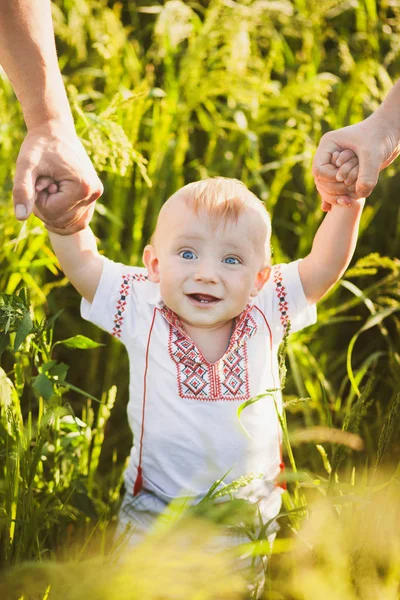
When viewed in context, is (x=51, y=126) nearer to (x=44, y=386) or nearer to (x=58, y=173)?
(x=58, y=173)

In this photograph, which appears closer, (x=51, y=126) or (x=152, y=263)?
(x=51, y=126)

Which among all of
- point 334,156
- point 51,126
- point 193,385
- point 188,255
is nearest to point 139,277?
point 188,255

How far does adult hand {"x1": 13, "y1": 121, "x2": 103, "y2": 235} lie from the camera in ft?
4.41

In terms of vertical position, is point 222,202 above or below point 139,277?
above

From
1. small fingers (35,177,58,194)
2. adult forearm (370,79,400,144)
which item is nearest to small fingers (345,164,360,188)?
adult forearm (370,79,400,144)

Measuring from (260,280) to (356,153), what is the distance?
13.5 inches

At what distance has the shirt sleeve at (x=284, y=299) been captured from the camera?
5.35 ft

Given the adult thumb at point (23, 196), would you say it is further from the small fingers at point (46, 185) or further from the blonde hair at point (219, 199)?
the blonde hair at point (219, 199)

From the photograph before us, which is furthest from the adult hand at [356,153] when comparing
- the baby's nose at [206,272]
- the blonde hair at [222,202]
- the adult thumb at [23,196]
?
the adult thumb at [23,196]

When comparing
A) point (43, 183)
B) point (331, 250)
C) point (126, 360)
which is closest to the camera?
point (43, 183)

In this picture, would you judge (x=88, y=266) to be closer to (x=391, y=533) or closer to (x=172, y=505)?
(x=172, y=505)

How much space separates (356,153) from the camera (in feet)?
4.82

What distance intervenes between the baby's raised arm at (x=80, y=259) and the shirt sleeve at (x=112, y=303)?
17mm

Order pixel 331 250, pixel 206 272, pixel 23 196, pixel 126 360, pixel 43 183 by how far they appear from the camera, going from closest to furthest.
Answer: pixel 23 196
pixel 43 183
pixel 206 272
pixel 331 250
pixel 126 360
